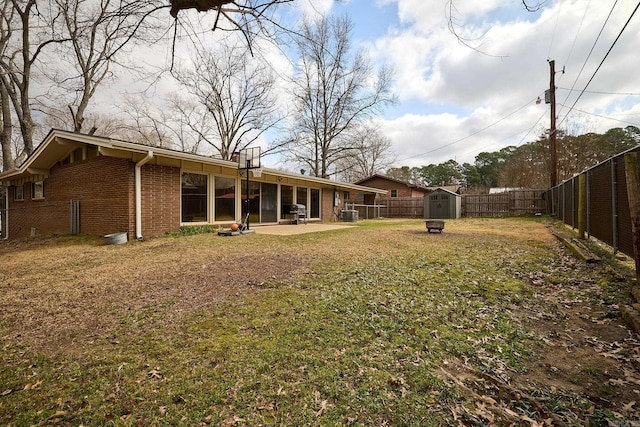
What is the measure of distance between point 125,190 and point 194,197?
2.03 metres

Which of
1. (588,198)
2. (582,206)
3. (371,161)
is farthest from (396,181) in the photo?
(588,198)

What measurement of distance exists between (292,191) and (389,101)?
48.6 feet

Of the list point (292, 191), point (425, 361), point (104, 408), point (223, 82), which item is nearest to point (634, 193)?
point (425, 361)

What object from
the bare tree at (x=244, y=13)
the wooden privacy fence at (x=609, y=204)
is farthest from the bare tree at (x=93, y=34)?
the wooden privacy fence at (x=609, y=204)

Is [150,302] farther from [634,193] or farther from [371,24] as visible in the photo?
[634,193]

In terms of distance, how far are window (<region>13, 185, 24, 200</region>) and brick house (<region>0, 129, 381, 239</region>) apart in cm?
4

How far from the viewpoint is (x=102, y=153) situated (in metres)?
7.07

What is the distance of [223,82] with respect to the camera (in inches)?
896

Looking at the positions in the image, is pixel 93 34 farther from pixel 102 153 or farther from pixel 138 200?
pixel 138 200

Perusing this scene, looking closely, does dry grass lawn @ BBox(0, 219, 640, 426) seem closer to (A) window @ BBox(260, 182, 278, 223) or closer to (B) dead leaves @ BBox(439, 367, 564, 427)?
(B) dead leaves @ BBox(439, 367, 564, 427)

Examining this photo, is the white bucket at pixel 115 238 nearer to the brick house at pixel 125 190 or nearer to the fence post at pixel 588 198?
the brick house at pixel 125 190

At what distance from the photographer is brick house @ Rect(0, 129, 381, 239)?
7559mm

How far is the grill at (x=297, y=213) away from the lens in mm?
12836

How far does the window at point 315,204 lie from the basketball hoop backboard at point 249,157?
603 centimetres
